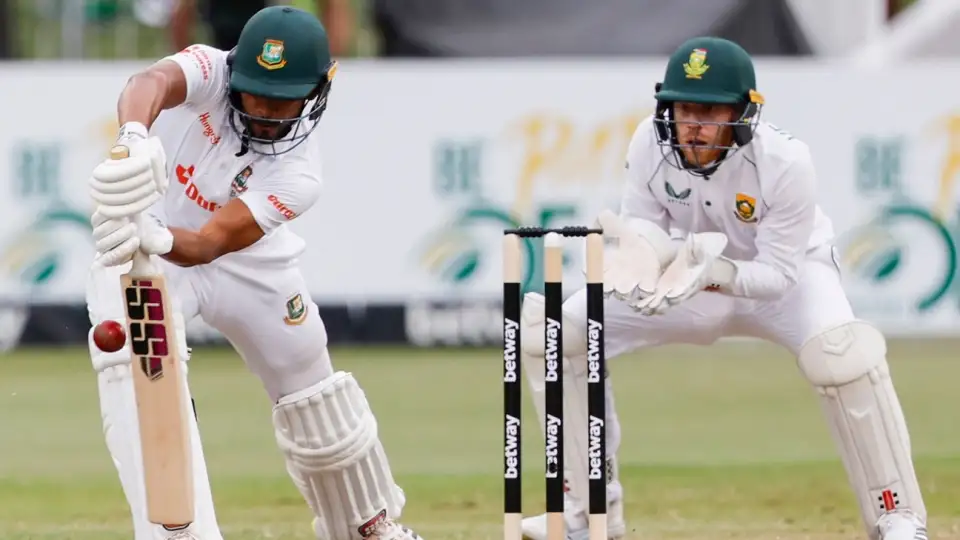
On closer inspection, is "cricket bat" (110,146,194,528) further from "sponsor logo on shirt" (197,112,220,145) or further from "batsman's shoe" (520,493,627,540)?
"batsman's shoe" (520,493,627,540)

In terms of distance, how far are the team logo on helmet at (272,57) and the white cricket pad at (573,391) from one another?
0.96 m

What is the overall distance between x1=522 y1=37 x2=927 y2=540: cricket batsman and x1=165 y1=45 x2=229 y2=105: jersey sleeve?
1015 millimetres

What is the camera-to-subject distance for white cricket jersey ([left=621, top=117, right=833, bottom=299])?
16.5 ft

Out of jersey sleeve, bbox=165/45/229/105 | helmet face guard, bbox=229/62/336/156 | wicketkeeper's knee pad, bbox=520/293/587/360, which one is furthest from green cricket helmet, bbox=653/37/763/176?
jersey sleeve, bbox=165/45/229/105

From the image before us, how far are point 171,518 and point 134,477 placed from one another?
0.74ft

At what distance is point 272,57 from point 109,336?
0.86 meters

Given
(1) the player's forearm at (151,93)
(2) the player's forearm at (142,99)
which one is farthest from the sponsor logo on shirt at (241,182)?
(2) the player's forearm at (142,99)

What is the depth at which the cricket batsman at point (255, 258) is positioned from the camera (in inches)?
176

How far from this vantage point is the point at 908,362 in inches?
380

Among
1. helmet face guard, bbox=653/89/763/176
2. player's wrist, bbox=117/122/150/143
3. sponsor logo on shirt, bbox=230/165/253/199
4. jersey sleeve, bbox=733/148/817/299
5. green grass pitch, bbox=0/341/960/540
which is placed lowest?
green grass pitch, bbox=0/341/960/540

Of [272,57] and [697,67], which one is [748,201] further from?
[272,57]

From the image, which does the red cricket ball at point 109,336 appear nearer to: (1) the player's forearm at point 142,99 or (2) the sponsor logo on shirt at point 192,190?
(1) the player's forearm at point 142,99

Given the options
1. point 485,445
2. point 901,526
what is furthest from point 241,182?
point 485,445

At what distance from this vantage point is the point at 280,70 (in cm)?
469
